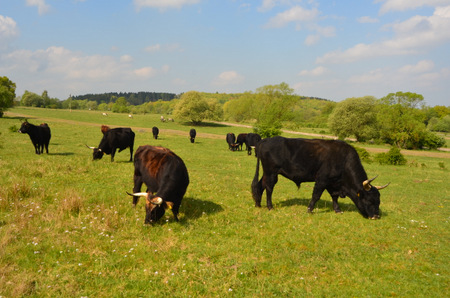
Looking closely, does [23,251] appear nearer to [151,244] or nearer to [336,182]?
[151,244]

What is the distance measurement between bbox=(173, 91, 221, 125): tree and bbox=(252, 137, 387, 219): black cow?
5960cm

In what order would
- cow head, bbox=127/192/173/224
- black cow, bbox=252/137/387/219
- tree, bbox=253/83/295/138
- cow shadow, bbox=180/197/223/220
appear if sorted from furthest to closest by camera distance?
tree, bbox=253/83/295/138 → black cow, bbox=252/137/387/219 → cow shadow, bbox=180/197/223/220 → cow head, bbox=127/192/173/224

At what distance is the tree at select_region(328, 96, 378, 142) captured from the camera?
51475 mm

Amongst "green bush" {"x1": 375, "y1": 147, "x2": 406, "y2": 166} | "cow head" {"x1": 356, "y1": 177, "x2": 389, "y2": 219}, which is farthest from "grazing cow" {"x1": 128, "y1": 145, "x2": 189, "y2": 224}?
"green bush" {"x1": 375, "y1": 147, "x2": 406, "y2": 166}

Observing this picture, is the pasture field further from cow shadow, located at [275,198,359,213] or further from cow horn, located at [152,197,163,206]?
cow horn, located at [152,197,163,206]

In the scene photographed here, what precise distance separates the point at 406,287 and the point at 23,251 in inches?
311

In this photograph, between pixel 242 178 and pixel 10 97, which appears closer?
pixel 242 178

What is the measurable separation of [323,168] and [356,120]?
4804 cm

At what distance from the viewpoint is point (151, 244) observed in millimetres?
6379

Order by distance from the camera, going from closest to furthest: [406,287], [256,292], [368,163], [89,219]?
[256,292]
[406,287]
[89,219]
[368,163]

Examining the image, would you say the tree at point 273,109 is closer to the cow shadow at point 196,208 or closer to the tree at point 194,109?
the tree at point 194,109

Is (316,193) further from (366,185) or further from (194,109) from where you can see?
(194,109)

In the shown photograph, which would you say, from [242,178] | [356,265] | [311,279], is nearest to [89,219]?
[311,279]

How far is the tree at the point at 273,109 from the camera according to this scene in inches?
1568
